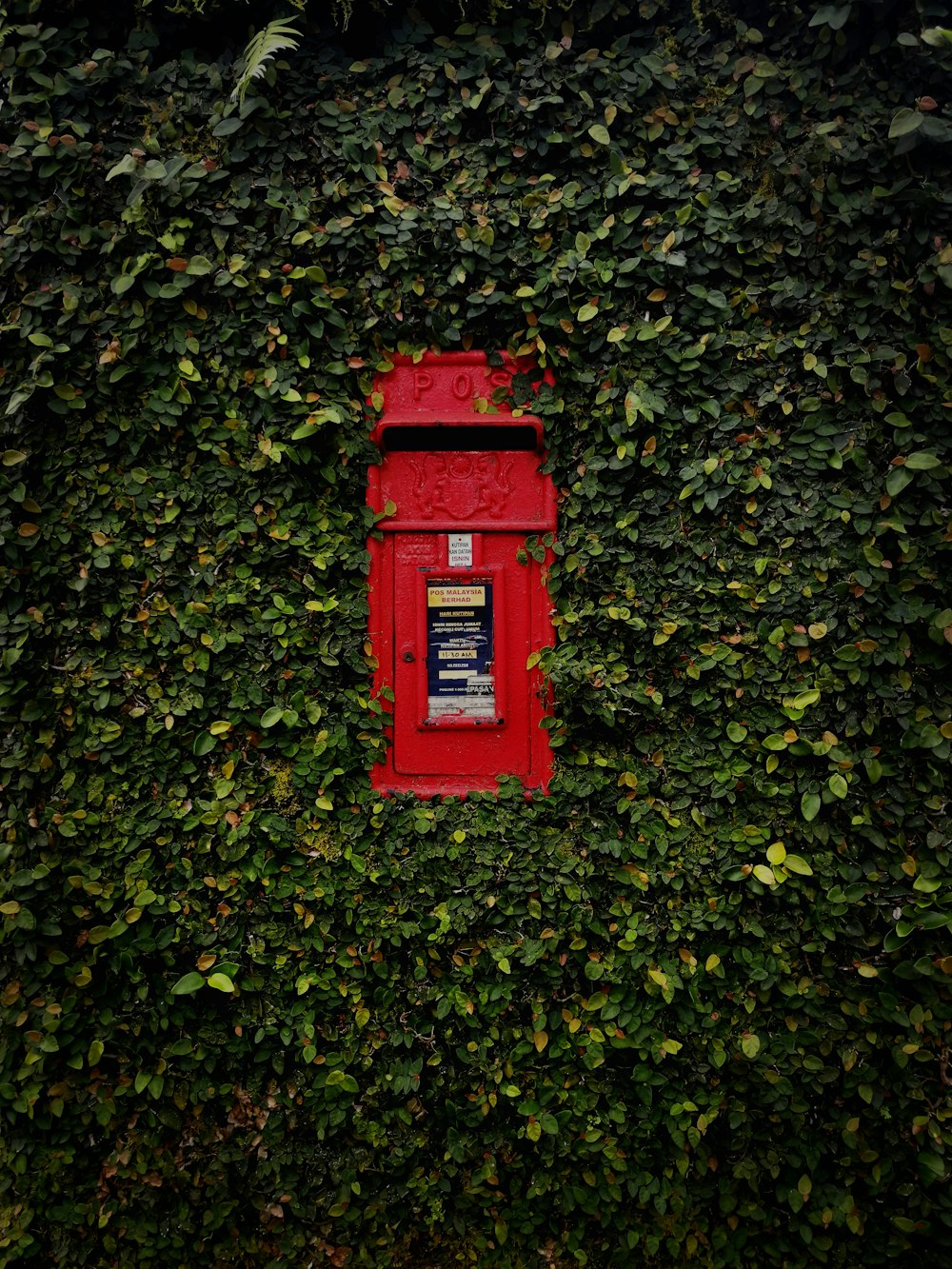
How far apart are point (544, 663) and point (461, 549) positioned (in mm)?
467

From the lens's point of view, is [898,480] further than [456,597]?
No

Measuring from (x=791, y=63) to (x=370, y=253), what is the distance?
1.51m

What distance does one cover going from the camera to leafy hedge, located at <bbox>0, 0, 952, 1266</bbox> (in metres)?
2.30

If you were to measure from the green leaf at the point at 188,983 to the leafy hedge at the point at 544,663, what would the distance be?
0.36ft

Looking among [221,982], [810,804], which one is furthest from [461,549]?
[221,982]

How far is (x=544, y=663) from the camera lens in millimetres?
2414

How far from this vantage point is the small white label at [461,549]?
2.45 m

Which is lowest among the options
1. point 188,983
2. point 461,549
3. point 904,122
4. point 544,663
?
point 188,983

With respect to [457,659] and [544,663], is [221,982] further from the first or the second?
[544,663]

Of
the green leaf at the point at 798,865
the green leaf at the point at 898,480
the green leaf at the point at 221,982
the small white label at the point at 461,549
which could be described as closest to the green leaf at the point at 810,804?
the green leaf at the point at 798,865

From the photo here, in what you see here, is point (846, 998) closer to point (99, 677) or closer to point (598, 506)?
point (598, 506)

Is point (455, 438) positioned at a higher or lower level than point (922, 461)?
higher

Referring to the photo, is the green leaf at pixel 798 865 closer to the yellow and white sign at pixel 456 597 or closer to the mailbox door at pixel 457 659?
the mailbox door at pixel 457 659

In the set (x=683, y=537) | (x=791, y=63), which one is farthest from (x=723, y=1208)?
(x=791, y=63)
